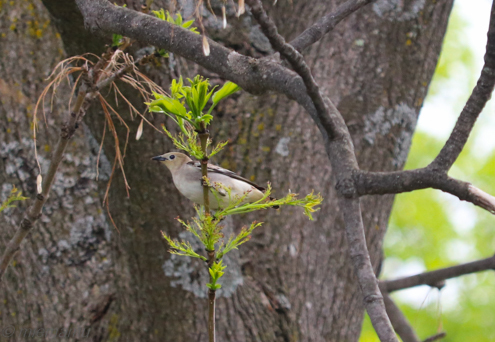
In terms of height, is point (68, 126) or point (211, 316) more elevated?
point (68, 126)

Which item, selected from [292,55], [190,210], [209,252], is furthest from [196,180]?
[209,252]

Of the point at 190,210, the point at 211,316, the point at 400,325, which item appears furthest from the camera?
the point at 400,325

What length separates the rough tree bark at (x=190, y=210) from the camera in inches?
107

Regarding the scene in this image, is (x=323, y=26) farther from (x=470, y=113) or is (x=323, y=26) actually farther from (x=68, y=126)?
(x=68, y=126)

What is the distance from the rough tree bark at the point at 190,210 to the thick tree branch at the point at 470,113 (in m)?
1.41

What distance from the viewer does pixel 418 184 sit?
1.67 m

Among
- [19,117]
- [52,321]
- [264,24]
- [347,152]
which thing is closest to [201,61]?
[264,24]

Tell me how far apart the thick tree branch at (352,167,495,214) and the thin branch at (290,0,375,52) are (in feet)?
2.00

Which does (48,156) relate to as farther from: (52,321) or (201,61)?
(201,61)

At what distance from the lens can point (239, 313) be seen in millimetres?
2752

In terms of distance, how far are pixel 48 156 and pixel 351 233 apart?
187cm

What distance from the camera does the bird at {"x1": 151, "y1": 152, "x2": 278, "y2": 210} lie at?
217 centimetres

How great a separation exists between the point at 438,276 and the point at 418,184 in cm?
221

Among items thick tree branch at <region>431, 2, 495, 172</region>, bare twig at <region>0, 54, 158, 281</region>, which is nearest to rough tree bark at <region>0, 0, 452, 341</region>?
bare twig at <region>0, 54, 158, 281</region>
